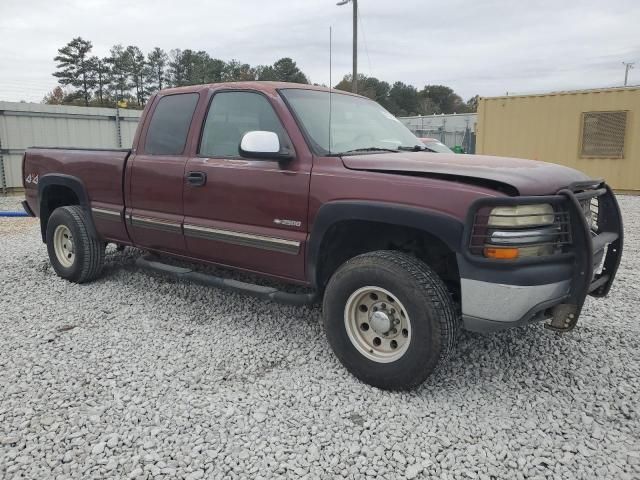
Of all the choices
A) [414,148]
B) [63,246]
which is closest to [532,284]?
[414,148]

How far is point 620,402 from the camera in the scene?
9.85 feet

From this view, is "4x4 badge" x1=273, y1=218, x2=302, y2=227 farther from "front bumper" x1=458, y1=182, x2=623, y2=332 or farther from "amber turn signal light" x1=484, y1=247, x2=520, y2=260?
"amber turn signal light" x1=484, y1=247, x2=520, y2=260

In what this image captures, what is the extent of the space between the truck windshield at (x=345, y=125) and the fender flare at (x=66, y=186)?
8.13 feet

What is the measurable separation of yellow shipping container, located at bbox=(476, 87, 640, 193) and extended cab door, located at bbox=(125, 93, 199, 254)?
41.8 feet

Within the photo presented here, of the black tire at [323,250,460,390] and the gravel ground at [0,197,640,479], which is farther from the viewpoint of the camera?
the black tire at [323,250,460,390]

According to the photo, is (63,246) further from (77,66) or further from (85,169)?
(77,66)

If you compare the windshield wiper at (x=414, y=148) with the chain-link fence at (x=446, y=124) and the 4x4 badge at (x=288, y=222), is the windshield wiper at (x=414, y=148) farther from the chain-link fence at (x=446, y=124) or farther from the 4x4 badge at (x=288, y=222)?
the chain-link fence at (x=446, y=124)

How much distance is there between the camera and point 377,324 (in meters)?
3.10

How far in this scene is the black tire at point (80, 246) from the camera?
5.06 m

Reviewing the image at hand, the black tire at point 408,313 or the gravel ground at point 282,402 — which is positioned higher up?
the black tire at point 408,313

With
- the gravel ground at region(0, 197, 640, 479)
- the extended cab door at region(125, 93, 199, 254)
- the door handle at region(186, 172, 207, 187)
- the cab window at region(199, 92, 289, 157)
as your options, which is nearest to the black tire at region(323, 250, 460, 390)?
the gravel ground at region(0, 197, 640, 479)

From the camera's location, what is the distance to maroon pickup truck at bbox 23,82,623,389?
8.85 feet

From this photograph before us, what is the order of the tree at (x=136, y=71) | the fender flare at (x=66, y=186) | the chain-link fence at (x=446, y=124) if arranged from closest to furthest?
1. the fender flare at (x=66, y=186)
2. the chain-link fence at (x=446, y=124)
3. the tree at (x=136, y=71)

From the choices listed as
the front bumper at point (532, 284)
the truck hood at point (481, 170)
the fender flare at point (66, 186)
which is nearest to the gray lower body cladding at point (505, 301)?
the front bumper at point (532, 284)
